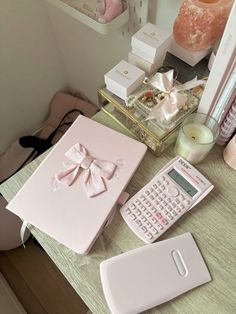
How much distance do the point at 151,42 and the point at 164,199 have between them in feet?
0.92

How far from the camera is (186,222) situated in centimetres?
52

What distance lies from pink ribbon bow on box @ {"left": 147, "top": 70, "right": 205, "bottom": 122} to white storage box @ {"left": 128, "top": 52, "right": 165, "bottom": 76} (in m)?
0.02

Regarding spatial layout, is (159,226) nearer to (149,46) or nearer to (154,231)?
(154,231)

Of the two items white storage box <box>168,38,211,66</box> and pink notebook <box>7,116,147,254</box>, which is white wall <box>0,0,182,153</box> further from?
pink notebook <box>7,116,147,254</box>

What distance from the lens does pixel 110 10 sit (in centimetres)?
64

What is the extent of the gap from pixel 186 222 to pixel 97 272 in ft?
0.57

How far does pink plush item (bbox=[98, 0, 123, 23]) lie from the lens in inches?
25.0

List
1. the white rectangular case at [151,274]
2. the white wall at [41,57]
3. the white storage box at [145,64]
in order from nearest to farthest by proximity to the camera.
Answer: the white rectangular case at [151,274] < the white storage box at [145,64] < the white wall at [41,57]

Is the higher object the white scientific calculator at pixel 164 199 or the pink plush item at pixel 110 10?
the pink plush item at pixel 110 10

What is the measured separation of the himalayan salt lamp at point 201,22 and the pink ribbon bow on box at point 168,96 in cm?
7

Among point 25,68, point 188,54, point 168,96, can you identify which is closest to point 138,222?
point 168,96

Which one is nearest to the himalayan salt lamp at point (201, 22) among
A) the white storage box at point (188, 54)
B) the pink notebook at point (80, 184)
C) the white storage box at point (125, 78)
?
the white storage box at point (188, 54)

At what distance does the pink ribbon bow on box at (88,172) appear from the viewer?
52 cm

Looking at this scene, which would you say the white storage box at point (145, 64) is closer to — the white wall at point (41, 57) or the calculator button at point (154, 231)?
the white wall at point (41, 57)
